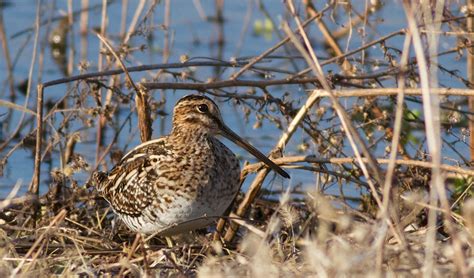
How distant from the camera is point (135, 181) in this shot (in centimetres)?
518

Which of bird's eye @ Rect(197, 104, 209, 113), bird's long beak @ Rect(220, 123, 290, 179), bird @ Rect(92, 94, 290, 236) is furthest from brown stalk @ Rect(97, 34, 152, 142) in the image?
bird's long beak @ Rect(220, 123, 290, 179)

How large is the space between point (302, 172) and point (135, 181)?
2.37 meters

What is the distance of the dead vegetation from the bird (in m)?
0.14

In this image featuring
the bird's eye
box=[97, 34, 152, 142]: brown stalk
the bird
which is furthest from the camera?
box=[97, 34, 152, 142]: brown stalk

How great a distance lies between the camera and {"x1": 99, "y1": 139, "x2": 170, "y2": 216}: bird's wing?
511 centimetres

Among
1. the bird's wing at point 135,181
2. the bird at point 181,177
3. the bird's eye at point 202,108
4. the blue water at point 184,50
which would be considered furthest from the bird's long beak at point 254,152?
the blue water at point 184,50

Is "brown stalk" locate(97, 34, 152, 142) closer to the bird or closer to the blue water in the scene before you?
the bird

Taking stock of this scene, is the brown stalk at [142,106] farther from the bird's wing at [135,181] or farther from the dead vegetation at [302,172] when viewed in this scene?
the bird's wing at [135,181]

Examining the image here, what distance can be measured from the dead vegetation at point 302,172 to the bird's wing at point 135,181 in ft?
0.66

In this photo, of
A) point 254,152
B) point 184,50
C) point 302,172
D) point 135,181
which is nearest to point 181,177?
point 135,181

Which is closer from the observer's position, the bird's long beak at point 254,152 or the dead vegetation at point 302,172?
the dead vegetation at point 302,172

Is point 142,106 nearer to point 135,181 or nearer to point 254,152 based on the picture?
point 135,181

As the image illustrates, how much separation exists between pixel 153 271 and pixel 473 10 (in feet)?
8.15

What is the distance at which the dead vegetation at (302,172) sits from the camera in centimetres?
354
